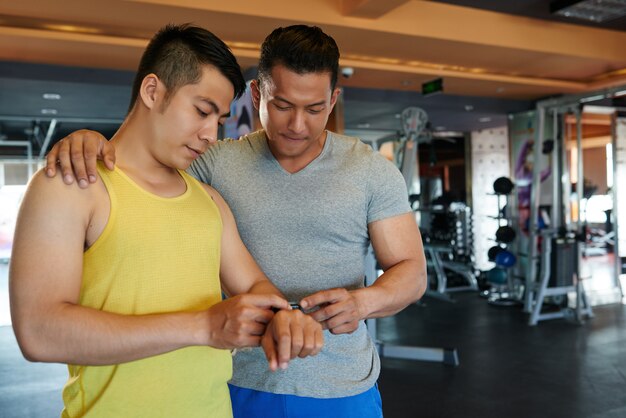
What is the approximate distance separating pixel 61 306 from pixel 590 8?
16.9ft

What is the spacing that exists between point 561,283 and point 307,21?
390 cm

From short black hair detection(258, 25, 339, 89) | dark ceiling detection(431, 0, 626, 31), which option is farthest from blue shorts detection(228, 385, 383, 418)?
dark ceiling detection(431, 0, 626, 31)

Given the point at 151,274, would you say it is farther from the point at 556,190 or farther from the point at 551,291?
the point at 556,190

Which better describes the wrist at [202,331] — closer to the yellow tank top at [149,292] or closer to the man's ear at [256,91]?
the yellow tank top at [149,292]

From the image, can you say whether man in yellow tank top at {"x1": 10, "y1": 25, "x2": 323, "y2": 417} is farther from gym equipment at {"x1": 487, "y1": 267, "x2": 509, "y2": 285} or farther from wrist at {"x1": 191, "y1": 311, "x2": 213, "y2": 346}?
gym equipment at {"x1": 487, "y1": 267, "x2": 509, "y2": 285}

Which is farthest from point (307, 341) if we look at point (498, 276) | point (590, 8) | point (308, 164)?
point (498, 276)

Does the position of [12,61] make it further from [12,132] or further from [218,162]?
[12,132]

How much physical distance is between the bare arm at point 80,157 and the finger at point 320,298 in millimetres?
422

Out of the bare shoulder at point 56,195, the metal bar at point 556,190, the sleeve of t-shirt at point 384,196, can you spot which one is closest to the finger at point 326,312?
the sleeve of t-shirt at point 384,196

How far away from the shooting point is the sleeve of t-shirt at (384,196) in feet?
4.33

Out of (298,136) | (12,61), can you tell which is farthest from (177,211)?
(12,61)

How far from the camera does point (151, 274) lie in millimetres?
927

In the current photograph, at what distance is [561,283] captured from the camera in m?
5.92

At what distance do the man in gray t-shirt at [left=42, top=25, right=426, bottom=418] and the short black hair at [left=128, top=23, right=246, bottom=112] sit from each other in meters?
0.25
